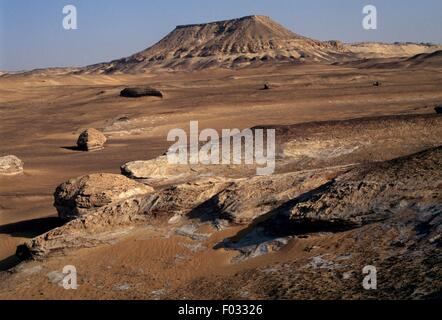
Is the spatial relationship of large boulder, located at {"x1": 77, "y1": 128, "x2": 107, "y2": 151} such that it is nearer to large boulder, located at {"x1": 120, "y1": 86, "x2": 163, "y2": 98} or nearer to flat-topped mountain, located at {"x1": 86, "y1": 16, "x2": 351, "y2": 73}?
large boulder, located at {"x1": 120, "y1": 86, "x2": 163, "y2": 98}

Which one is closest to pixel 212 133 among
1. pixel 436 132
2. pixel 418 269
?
pixel 436 132

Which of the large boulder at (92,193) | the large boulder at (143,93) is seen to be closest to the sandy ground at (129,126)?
the large boulder at (143,93)

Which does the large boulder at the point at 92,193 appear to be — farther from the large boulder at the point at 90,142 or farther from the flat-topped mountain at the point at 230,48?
the flat-topped mountain at the point at 230,48

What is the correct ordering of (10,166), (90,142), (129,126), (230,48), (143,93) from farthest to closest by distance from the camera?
(230,48)
(143,93)
(129,126)
(90,142)
(10,166)

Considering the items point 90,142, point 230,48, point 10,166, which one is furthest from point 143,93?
point 230,48

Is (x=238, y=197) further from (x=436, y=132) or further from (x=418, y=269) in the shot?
(x=436, y=132)

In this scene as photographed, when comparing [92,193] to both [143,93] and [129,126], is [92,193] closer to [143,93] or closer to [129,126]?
[129,126]

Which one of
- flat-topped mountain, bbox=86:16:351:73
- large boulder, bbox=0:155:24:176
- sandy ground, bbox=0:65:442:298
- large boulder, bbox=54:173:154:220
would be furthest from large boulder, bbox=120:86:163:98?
flat-topped mountain, bbox=86:16:351:73
